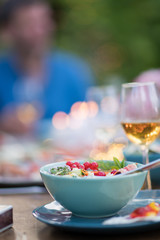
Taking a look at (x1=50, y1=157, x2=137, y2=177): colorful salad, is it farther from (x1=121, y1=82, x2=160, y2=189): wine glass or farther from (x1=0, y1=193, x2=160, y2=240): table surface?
(x1=121, y1=82, x2=160, y2=189): wine glass

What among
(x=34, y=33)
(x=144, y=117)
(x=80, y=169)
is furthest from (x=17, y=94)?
(x=80, y=169)

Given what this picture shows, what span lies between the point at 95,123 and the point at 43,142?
30 centimetres

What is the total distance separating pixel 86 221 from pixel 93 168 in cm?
15

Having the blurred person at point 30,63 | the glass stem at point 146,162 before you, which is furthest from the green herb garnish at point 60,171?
the blurred person at point 30,63

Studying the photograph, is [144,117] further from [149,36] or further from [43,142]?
[149,36]

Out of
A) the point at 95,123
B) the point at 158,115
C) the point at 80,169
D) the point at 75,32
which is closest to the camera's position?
the point at 80,169

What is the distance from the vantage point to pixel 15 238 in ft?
2.29

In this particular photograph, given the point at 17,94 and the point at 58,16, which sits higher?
the point at 58,16

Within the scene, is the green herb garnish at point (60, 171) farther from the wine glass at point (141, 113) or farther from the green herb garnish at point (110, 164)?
the wine glass at point (141, 113)

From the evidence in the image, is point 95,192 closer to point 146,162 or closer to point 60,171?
point 60,171

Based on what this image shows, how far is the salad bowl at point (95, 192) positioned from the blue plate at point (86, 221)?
0.07 feet

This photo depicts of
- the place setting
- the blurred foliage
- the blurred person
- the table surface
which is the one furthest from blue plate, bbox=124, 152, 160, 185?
the blurred foliage

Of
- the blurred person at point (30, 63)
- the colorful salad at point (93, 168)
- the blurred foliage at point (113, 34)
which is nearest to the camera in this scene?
the colorful salad at point (93, 168)

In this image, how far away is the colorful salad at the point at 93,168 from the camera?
31.1 inches
